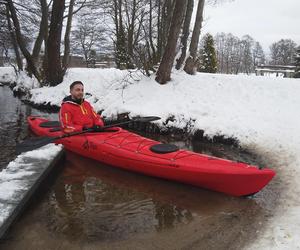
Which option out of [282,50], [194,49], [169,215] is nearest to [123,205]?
[169,215]

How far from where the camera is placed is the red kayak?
180 inches

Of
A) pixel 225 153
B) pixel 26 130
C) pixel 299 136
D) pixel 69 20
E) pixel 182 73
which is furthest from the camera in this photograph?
pixel 69 20

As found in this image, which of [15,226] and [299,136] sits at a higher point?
[299,136]

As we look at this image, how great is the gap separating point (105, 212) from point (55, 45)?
9.93 metres

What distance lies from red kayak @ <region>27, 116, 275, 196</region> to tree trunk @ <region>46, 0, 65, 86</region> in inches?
287

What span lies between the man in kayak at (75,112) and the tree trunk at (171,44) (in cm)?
361

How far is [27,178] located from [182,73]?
6603 mm

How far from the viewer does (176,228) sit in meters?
4.05

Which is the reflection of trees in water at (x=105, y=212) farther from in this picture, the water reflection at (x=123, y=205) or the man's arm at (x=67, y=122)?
the man's arm at (x=67, y=122)

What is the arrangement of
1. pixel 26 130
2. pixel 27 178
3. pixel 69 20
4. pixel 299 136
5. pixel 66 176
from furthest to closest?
1. pixel 69 20
2. pixel 26 130
3. pixel 299 136
4. pixel 66 176
5. pixel 27 178

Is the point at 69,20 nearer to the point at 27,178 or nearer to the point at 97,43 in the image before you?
the point at 27,178

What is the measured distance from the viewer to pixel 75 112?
6641 mm

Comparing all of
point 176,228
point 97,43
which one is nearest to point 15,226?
point 176,228

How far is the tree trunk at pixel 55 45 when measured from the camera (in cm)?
1279
